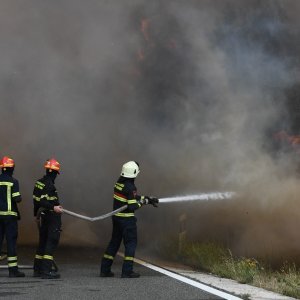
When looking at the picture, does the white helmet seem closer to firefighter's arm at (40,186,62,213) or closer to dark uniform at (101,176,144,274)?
dark uniform at (101,176,144,274)

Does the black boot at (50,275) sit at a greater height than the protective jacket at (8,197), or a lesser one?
lesser

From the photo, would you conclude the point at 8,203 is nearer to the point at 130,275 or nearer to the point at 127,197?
the point at 127,197

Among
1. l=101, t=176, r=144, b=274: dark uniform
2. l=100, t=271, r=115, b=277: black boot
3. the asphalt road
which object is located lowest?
the asphalt road

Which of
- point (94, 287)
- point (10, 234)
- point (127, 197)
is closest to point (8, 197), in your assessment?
point (10, 234)

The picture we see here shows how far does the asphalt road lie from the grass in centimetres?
90

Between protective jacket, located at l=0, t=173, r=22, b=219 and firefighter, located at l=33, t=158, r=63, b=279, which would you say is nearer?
firefighter, located at l=33, t=158, r=63, b=279

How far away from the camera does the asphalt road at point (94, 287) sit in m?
7.21

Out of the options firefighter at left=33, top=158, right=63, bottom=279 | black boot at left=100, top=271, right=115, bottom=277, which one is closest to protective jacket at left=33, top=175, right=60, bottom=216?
firefighter at left=33, top=158, right=63, bottom=279

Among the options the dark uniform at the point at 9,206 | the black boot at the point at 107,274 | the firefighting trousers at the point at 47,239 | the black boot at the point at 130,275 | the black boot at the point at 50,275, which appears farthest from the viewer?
the dark uniform at the point at 9,206

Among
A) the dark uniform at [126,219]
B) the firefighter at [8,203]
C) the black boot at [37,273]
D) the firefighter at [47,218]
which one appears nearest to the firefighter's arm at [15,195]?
the firefighter at [8,203]

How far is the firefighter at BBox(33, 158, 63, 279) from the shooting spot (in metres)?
9.16

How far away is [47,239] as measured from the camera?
9.30 m

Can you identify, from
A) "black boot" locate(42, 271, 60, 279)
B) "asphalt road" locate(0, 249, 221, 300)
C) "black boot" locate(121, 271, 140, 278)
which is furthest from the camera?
"black boot" locate(121, 271, 140, 278)

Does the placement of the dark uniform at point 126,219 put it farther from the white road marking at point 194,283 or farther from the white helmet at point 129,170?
the white road marking at point 194,283
